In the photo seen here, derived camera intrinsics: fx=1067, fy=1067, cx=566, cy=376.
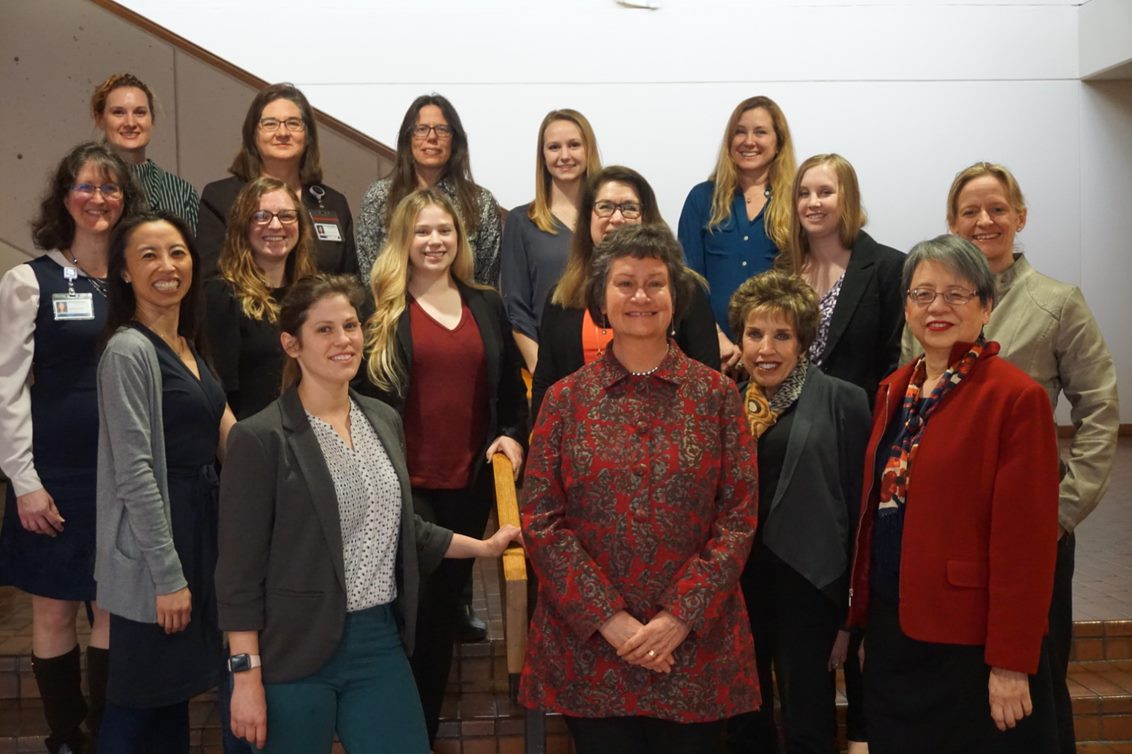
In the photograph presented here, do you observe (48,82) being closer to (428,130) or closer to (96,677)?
(428,130)

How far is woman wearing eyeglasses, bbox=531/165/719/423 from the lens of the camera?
9.32ft

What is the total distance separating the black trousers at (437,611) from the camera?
9.82 ft

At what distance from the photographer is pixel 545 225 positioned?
11.9ft

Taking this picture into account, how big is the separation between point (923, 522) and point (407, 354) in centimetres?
149

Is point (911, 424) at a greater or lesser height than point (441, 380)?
lesser

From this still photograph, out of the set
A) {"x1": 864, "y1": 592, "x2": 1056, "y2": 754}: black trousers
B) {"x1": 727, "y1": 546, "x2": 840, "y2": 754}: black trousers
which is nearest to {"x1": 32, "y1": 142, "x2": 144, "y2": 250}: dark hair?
{"x1": 727, "y1": 546, "x2": 840, "y2": 754}: black trousers

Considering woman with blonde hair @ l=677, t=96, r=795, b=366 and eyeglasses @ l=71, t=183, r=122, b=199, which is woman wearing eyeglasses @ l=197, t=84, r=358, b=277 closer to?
eyeglasses @ l=71, t=183, r=122, b=199

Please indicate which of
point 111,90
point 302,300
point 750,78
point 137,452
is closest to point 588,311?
point 302,300

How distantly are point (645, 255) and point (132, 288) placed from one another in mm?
1311

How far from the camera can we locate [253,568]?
2.21 metres

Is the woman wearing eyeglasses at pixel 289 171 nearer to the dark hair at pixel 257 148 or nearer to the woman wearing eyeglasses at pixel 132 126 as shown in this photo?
the dark hair at pixel 257 148

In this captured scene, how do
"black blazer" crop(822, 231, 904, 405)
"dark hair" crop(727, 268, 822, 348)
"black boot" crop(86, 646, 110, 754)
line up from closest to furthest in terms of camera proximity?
"dark hair" crop(727, 268, 822, 348) → "black boot" crop(86, 646, 110, 754) → "black blazer" crop(822, 231, 904, 405)

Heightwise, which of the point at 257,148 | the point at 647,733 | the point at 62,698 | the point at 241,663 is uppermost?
the point at 257,148

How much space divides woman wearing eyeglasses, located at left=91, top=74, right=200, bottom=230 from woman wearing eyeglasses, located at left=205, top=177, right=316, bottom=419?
0.73 m
